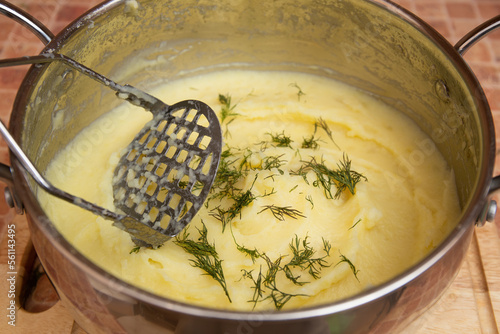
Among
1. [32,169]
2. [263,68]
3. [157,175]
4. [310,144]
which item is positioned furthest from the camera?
[263,68]

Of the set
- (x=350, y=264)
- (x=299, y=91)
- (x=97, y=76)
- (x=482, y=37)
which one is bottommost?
(x=350, y=264)

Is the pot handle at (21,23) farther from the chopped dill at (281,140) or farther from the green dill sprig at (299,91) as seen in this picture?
the green dill sprig at (299,91)

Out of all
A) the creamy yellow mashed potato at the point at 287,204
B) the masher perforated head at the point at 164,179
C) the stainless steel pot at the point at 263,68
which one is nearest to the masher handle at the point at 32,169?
the stainless steel pot at the point at 263,68

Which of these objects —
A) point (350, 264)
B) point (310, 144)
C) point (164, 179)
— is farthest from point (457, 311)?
point (164, 179)

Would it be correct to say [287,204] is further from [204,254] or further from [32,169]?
[32,169]

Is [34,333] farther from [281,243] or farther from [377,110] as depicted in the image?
[377,110]

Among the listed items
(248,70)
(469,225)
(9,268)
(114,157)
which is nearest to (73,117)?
(114,157)

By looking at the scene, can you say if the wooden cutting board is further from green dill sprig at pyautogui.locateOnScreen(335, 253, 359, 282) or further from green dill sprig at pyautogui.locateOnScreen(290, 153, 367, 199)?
green dill sprig at pyautogui.locateOnScreen(290, 153, 367, 199)
